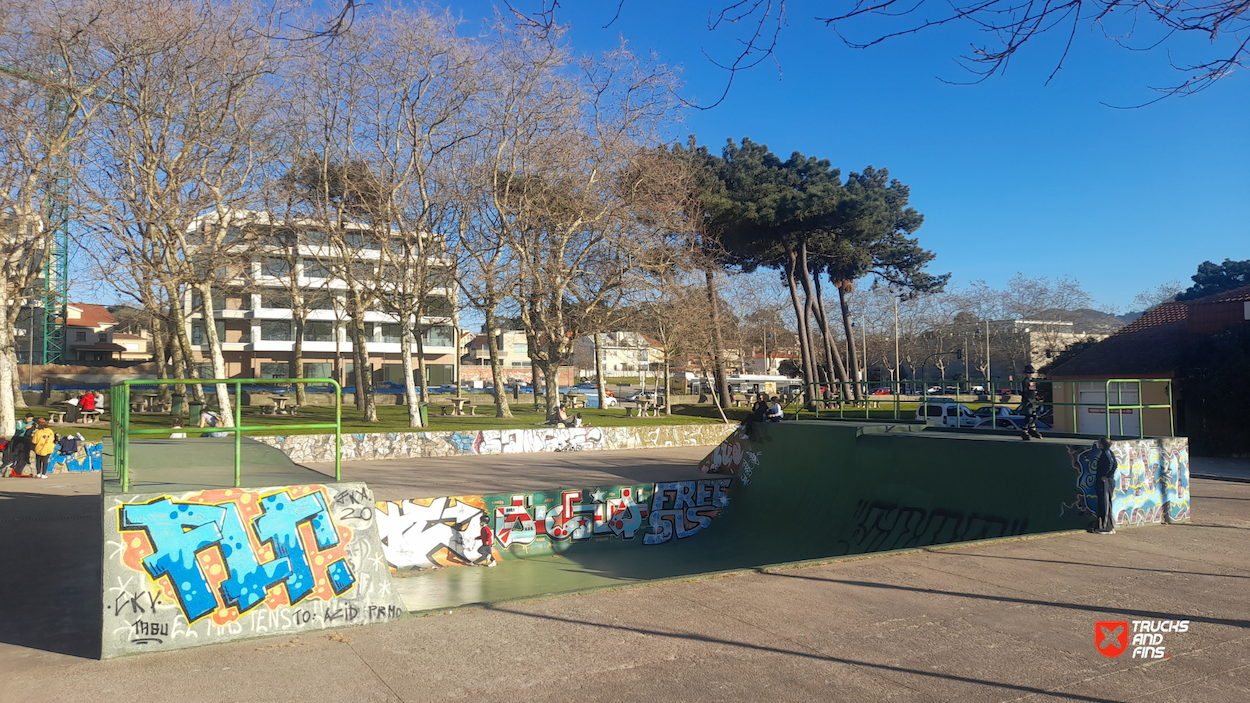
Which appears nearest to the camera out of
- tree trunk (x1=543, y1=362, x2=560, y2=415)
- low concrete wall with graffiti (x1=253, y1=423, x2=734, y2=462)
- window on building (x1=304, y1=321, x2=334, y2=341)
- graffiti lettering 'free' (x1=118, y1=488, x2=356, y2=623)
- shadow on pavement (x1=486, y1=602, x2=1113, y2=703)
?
shadow on pavement (x1=486, y1=602, x2=1113, y2=703)

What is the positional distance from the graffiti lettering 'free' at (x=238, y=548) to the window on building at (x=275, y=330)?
56.8 metres

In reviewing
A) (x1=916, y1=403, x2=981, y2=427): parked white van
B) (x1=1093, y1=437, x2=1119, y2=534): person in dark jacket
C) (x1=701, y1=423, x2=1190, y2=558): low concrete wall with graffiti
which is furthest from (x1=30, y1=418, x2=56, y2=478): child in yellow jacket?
(x1=916, y1=403, x2=981, y2=427): parked white van

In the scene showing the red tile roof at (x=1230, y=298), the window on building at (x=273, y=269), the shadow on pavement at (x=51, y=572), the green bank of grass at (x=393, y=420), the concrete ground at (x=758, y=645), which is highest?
the window on building at (x=273, y=269)

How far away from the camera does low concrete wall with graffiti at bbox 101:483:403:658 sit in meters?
6.34

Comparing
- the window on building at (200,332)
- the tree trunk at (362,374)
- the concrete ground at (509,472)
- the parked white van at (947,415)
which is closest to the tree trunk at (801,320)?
the parked white van at (947,415)

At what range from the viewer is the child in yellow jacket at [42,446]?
18703mm

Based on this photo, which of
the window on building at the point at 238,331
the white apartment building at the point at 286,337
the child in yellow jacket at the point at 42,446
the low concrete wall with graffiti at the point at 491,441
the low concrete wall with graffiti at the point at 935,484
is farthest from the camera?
the window on building at the point at 238,331

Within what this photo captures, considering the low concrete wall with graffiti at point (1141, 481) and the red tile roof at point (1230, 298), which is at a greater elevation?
the red tile roof at point (1230, 298)

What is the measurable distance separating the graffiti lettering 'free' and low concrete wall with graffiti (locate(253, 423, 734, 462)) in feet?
51.5

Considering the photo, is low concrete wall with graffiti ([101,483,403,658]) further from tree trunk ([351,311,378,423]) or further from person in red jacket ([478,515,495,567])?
tree trunk ([351,311,378,423])

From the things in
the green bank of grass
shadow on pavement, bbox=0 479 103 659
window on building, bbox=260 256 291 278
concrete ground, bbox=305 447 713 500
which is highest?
window on building, bbox=260 256 291 278

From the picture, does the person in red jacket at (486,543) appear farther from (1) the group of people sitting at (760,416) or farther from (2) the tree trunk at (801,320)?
(2) the tree trunk at (801,320)

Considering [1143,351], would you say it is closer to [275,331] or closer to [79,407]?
[79,407]

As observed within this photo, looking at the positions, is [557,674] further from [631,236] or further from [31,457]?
[631,236]
